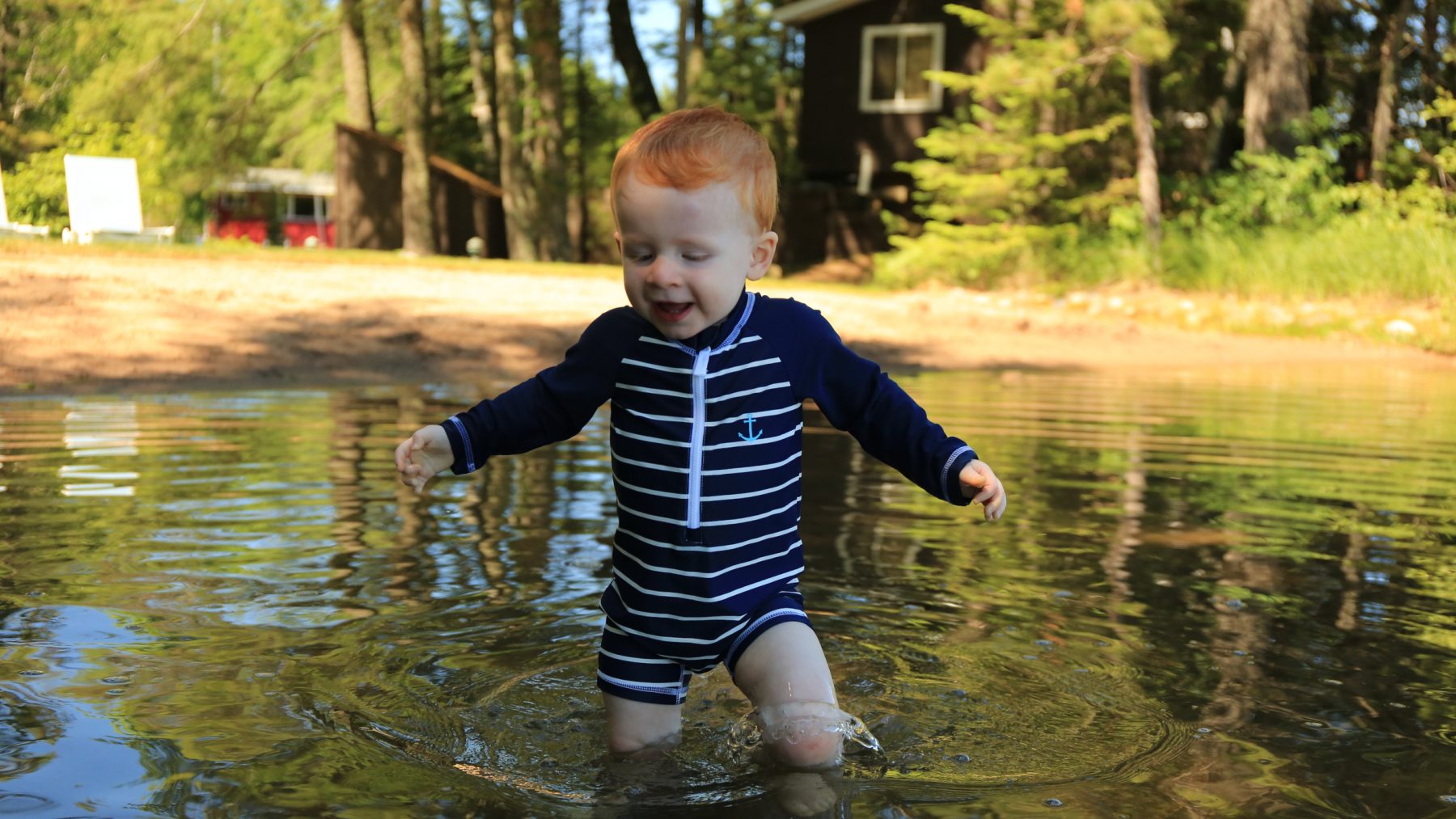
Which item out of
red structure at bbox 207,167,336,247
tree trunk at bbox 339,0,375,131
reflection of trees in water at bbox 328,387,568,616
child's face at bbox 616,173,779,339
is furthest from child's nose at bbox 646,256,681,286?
red structure at bbox 207,167,336,247

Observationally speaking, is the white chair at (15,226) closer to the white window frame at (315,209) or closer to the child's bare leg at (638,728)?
the child's bare leg at (638,728)

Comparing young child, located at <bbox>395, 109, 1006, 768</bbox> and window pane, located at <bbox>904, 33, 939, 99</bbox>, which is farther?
window pane, located at <bbox>904, 33, 939, 99</bbox>

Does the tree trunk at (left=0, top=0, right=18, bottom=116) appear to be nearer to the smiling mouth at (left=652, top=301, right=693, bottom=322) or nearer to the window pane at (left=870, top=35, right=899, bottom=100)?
the window pane at (left=870, top=35, right=899, bottom=100)

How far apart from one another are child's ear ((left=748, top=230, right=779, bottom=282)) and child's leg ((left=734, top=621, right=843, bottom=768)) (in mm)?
766

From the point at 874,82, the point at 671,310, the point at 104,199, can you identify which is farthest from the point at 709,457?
the point at 874,82

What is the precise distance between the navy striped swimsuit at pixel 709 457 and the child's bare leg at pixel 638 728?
28 millimetres

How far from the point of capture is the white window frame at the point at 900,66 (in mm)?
27531

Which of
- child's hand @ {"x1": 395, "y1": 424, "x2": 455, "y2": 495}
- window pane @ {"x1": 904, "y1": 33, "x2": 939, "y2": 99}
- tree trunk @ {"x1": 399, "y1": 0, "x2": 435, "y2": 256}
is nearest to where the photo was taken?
child's hand @ {"x1": 395, "y1": 424, "x2": 455, "y2": 495}

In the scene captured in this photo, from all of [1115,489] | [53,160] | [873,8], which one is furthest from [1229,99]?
[1115,489]

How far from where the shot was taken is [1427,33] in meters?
23.9

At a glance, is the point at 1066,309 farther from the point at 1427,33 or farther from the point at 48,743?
the point at 48,743

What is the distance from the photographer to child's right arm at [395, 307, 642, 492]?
3.28 m

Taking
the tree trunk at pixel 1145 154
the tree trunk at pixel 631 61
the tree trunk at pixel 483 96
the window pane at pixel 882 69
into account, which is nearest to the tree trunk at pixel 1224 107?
the tree trunk at pixel 1145 154

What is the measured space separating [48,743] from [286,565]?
5.97ft
